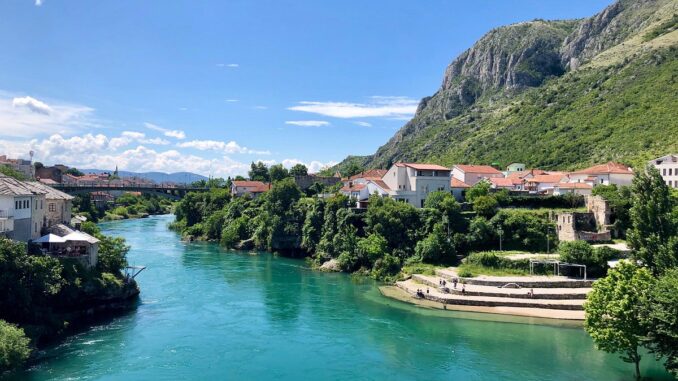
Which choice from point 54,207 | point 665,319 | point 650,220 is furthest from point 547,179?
point 54,207

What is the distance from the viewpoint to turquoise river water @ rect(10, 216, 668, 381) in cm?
2388

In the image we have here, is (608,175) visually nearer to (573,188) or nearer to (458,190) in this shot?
(573,188)

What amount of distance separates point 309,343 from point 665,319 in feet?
57.8

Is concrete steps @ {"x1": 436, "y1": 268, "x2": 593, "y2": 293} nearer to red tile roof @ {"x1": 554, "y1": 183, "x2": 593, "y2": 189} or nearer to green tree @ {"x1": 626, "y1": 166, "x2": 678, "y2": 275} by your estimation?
green tree @ {"x1": 626, "y1": 166, "x2": 678, "y2": 275}

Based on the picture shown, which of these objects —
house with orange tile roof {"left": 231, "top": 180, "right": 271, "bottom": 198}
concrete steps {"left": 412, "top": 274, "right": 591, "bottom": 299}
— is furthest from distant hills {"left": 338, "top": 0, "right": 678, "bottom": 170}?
house with orange tile roof {"left": 231, "top": 180, "right": 271, "bottom": 198}

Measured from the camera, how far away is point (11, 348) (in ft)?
69.9

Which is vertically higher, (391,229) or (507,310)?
(391,229)

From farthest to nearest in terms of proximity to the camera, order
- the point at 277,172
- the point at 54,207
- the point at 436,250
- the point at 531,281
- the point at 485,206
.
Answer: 1. the point at 277,172
2. the point at 485,206
3. the point at 436,250
4. the point at 54,207
5. the point at 531,281

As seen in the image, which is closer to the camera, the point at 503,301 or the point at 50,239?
the point at 50,239

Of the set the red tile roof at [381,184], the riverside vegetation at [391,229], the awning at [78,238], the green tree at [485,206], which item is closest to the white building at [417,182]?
the red tile roof at [381,184]

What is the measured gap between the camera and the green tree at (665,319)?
18891 mm

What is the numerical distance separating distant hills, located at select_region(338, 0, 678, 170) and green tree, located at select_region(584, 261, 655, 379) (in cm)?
5297

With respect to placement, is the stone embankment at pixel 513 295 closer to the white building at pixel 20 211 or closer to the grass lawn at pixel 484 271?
the grass lawn at pixel 484 271

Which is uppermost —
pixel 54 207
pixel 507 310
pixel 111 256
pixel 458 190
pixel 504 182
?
pixel 504 182
